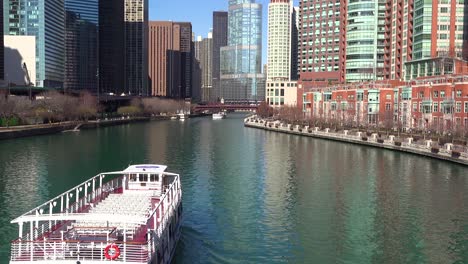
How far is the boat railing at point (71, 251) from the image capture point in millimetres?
22438

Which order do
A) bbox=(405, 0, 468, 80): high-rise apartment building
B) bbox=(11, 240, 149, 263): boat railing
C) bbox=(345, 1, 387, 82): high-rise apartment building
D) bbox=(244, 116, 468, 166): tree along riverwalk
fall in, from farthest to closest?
bbox=(345, 1, 387, 82): high-rise apartment building, bbox=(405, 0, 468, 80): high-rise apartment building, bbox=(244, 116, 468, 166): tree along riverwalk, bbox=(11, 240, 149, 263): boat railing

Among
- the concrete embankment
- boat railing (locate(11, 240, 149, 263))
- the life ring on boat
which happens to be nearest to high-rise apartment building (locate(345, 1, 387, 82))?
the concrete embankment

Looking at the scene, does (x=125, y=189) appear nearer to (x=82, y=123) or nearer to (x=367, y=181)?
(x=367, y=181)

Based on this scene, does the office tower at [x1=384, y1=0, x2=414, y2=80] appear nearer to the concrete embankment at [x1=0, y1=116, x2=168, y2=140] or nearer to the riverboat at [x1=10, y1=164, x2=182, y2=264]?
the concrete embankment at [x1=0, y1=116, x2=168, y2=140]

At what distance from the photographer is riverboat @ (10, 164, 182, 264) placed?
22531 millimetres

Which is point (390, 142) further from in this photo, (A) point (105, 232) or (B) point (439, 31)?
(A) point (105, 232)

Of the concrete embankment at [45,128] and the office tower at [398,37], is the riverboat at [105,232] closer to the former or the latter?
the concrete embankment at [45,128]

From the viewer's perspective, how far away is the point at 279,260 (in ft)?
99.3

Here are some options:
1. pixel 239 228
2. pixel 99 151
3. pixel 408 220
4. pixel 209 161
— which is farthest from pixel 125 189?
pixel 99 151

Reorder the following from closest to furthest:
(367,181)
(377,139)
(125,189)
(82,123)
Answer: (125,189) < (367,181) < (377,139) < (82,123)

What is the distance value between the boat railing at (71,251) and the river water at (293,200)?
319 inches

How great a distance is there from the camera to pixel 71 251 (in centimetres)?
2261

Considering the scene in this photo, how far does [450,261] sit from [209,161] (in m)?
46.2

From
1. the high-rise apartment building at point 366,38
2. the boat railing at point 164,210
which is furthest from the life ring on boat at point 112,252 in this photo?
the high-rise apartment building at point 366,38
